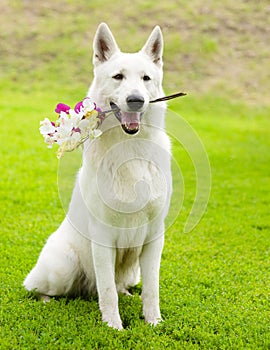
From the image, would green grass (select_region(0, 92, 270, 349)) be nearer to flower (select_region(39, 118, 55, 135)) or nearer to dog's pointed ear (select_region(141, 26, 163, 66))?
flower (select_region(39, 118, 55, 135))

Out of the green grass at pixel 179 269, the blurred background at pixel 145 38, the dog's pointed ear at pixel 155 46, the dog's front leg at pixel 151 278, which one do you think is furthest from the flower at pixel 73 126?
the blurred background at pixel 145 38

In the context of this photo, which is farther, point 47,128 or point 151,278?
point 151,278

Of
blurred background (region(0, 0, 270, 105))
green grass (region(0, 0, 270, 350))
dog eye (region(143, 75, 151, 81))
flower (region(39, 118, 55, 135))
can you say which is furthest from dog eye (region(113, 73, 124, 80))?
blurred background (region(0, 0, 270, 105))

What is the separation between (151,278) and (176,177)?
999 millimetres

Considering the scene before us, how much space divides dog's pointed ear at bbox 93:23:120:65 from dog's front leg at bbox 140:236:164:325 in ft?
4.60

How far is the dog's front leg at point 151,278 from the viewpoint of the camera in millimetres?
3947

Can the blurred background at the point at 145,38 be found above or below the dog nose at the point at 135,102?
below

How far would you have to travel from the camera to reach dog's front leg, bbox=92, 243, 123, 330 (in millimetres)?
3836

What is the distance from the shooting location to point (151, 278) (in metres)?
3.97

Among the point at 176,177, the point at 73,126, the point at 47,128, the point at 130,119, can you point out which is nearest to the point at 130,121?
the point at 130,119

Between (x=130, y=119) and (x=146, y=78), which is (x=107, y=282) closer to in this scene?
(x=130, y=119)

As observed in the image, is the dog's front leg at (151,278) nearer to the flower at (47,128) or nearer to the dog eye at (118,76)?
the flower at (47,128)

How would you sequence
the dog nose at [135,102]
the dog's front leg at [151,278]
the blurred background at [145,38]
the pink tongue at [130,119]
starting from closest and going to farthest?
the dog nose at [135,102] < the pink tongue at [130,119] < the dog's front leg at [151,278] < the blurred background at [145,38]

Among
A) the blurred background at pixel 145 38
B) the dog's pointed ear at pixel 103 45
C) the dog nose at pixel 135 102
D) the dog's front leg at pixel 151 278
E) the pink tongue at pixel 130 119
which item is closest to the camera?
the dog nose at pixel 135 102
